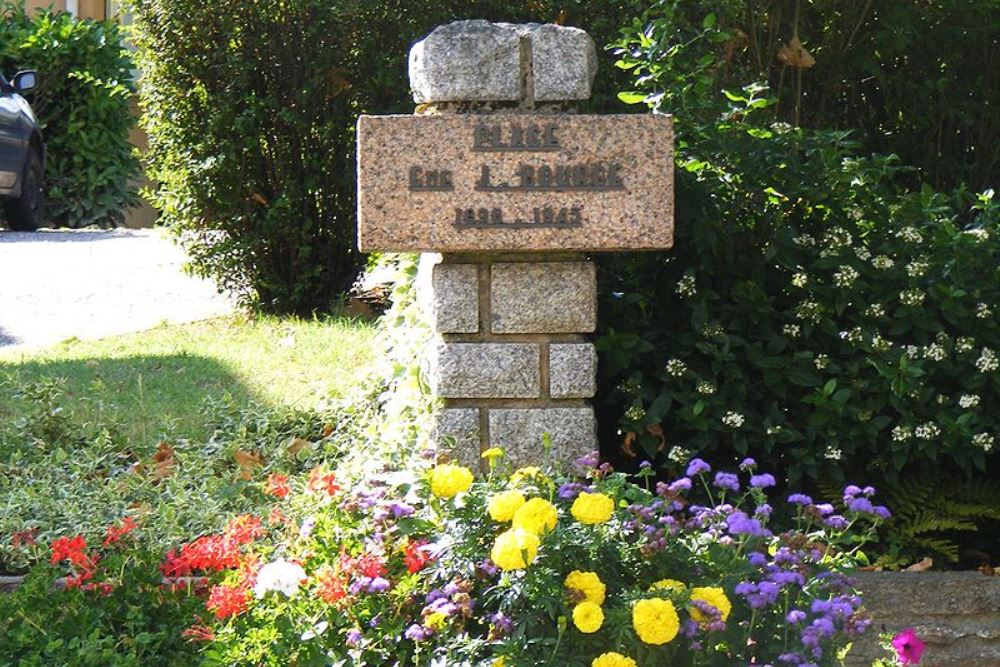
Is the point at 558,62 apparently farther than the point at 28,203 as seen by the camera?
No

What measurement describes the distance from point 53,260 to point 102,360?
3010mm

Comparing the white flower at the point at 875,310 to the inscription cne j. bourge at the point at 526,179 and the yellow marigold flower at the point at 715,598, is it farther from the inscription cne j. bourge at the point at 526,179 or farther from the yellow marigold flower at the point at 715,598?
the yellow marigold flower at the point at 715,598

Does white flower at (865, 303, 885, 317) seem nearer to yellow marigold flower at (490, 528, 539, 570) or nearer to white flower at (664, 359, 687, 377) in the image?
white flower at (664, 359, 687, 377)

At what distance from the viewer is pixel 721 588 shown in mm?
3197

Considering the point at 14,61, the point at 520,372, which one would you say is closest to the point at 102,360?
the point at 520,372

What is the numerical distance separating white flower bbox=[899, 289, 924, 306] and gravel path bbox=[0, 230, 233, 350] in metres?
4.31

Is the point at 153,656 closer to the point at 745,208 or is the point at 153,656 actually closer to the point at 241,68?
the point at 745,208

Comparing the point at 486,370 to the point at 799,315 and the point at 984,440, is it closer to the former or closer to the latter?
the point at 799,315

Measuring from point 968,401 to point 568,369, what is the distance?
1214 mm

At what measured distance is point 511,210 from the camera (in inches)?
162

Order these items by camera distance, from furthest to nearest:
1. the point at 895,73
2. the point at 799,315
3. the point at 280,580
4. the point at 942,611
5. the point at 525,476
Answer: the point at 895,73, the point at 799,315, the point at 942,611, the point at 525,476, the point at 280,580

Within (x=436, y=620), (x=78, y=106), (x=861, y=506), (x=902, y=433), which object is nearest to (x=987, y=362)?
(x=902, y=433)

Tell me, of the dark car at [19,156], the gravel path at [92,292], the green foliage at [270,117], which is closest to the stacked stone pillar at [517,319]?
the green foliage at [270,117]

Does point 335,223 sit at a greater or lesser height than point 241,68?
lesser
